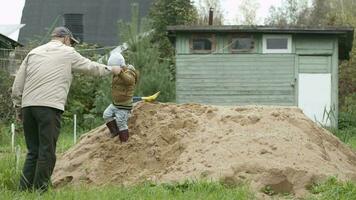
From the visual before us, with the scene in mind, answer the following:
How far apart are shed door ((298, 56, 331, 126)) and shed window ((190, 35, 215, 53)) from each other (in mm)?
2930

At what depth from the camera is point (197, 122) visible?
29.0 feet

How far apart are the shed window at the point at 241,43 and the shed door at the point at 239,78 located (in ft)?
0.72

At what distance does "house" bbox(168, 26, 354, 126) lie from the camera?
74.3 feet

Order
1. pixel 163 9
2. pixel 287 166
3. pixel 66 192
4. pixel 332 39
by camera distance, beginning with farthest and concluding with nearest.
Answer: pixel 163 9 < pixel 332 39 < pixel 287 166 < pixel 66 192

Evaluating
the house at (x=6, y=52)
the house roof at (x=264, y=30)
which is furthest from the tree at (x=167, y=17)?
the house at (x=6, y=52)

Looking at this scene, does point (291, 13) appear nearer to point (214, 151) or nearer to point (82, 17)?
point (82, 17)

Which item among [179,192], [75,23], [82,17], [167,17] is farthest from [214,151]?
[82,17]

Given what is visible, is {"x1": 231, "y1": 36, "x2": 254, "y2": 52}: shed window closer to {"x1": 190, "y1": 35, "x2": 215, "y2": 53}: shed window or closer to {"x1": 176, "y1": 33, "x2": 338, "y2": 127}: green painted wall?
{"x1": 176, "y1": 33, "x2": 338, "y2": 127}: green painted wall

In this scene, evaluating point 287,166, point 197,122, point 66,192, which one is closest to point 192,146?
point 197,122

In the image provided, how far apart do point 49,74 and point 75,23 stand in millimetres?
28780

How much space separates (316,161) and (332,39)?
606 inches

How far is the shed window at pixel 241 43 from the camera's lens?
22.8m

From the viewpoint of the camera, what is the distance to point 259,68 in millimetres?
22859

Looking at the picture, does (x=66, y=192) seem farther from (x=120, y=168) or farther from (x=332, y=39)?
(x=332, y=39)
